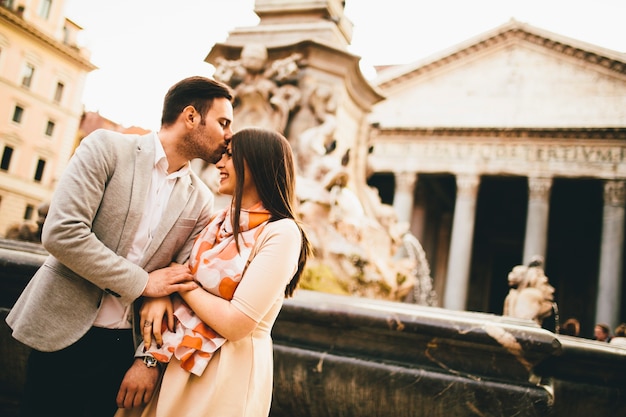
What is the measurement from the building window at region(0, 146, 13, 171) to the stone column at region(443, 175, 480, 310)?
76.9ft

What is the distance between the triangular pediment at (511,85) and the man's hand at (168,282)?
2537cm

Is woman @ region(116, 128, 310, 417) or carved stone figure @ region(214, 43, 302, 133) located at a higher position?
carved stone figure @ region(214, 43, 302, 133)

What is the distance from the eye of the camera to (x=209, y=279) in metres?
1.63

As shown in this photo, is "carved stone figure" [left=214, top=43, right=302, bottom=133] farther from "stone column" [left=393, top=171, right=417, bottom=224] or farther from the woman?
"stone column" [left=393, top=171, right=417, bottom=224]

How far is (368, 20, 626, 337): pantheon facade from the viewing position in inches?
931

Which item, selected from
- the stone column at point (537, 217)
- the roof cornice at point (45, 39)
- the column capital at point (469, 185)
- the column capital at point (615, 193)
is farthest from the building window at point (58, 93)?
the column capital at point (615, 193)

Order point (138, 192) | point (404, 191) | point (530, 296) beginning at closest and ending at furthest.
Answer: point (138, 192)
point (530, 296)
point (404, 191)

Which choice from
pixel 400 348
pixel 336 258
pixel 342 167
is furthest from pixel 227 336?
pixel 342 167

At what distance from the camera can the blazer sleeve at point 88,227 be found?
5.02 ft

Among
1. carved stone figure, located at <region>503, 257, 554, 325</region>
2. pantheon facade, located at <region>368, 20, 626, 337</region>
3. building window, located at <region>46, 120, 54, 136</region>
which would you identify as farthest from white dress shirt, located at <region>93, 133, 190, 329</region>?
building window, located at <region>46, 120, 54, 136</region>

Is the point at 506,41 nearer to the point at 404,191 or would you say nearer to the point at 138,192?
the point at 404,191

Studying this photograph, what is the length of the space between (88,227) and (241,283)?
0.49 m

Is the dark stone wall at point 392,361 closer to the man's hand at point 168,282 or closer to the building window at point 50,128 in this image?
the man's hand at point 168,282

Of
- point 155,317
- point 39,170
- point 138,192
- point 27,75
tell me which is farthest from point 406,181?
point 155,317
